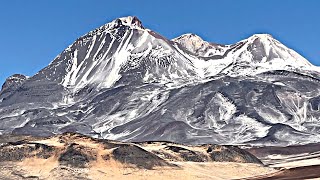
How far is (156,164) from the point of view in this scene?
86250 mm

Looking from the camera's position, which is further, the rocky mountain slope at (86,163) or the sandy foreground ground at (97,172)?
the rocky mountain slope at (86,163)

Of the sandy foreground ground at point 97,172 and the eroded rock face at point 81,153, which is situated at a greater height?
the eroded rock face at point 81,153

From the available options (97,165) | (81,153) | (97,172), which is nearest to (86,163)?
(97,165)

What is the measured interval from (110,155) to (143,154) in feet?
15.5

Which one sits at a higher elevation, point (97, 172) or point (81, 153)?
point (81, 153)

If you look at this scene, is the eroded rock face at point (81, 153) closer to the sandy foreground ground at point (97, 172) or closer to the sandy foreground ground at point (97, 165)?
the sandy foreground ground at point (97, 165)

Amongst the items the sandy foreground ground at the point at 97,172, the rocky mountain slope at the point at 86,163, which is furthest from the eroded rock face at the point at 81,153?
the sandy foreground ground at the point at 97,172

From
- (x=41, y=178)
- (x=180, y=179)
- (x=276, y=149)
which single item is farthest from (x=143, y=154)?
(x=276, y=149)

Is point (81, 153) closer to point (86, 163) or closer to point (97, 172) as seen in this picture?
point (86, 163)

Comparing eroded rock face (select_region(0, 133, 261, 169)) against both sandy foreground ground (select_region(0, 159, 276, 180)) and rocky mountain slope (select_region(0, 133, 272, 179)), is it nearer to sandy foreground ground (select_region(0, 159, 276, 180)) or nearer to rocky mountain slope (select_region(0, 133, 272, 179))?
rocky mountain slope (select_region(0, 133, 272, 179))

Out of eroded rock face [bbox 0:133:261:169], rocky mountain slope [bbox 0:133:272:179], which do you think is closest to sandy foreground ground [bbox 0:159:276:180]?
rocky mountain slope [bbox 0:133:272:179]

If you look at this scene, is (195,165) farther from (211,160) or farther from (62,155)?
(62,155)

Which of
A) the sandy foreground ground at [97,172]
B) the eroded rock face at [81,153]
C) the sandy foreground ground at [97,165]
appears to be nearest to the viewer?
the sandy foreground ground at [97,172]

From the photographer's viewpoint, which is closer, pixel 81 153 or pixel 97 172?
pixel 97 172
